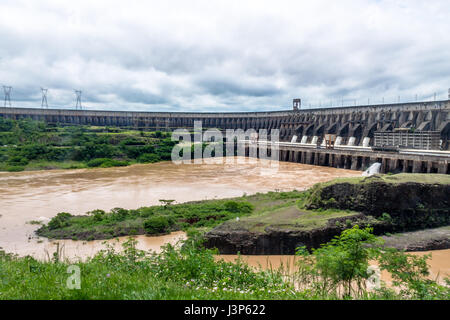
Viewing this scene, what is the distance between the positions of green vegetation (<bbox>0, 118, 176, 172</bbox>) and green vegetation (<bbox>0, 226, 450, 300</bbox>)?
38671 mm

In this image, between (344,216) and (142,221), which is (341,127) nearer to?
(344,216)

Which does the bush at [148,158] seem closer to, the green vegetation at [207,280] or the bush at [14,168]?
the bush at [14,168]

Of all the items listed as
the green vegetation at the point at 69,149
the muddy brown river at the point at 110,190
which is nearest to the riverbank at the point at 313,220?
the muddy brown river at the point at 110,190

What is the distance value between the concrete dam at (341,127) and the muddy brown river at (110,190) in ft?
11.2

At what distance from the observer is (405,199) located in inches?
544

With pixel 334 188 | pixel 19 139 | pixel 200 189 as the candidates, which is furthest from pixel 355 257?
pixel 19 139

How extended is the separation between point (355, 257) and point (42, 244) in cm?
1324

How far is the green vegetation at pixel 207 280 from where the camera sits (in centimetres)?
546

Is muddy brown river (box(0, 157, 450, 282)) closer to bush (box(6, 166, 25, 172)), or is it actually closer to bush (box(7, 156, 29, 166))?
bush (box(6, 166, 25, 172))

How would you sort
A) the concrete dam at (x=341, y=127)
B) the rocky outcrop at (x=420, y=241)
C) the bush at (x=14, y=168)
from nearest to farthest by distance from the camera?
the rocky outcrop at (x=420, y=241)
the concrete dam at (x=341, y=127)
the bush at (x=14, y=168)

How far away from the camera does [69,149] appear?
48.0 metres

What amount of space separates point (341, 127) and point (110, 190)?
4616cm

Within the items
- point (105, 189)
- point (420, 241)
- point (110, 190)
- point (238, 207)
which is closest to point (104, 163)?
point (105, 189)
